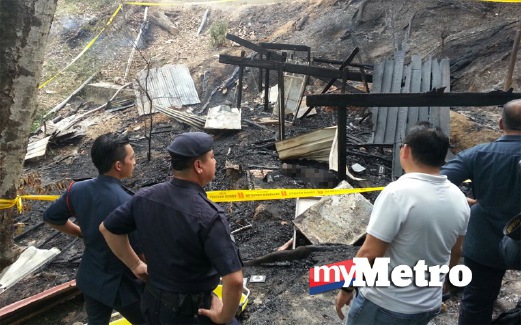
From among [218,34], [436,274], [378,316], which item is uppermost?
[218,34]

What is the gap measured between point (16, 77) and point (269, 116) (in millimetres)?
6196

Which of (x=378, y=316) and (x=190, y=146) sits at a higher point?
(x=190, y=146)

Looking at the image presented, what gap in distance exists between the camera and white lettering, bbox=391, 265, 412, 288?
201cm

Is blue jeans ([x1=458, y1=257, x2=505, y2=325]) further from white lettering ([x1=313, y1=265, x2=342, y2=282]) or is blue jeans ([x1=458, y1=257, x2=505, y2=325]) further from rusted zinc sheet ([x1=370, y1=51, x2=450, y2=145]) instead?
rusted zinc sheet ([x1=370, y1=51, x2=450, y2=145])

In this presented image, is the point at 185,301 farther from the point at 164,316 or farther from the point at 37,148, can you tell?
the point at 37,148

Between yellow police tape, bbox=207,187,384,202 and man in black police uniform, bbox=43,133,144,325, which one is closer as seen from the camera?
man in black police uniform, bbox=43,133,144,325

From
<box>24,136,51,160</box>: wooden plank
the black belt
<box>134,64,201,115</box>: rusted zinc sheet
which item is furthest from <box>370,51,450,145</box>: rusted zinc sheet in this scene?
<box>24,136,51,160</box>: wooden plank

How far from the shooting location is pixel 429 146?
6.47 ft

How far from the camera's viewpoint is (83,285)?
8.91 ft

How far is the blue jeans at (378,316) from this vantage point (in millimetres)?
2066

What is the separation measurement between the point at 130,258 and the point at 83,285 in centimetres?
55

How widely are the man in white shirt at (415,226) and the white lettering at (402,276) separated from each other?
0.06 feet

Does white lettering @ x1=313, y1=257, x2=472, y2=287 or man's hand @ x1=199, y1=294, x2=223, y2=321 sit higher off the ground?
white lettering @ x1=313, y1=257, x2=472, y2=287

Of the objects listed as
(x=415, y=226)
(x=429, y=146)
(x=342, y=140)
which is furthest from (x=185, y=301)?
(x=342, y=140)
